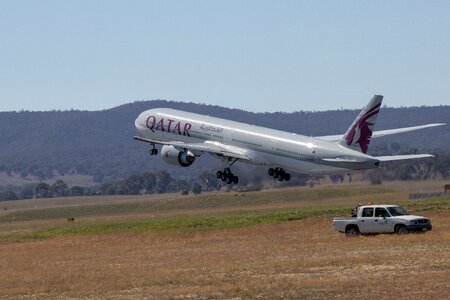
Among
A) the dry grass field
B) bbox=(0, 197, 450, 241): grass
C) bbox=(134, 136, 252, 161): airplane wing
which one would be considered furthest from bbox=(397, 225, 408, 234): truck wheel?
bbox=(134, 136, 252, 161): airplane wing

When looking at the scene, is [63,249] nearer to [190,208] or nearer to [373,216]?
[373,216]

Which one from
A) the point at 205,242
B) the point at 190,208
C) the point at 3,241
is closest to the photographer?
the point at 205,242

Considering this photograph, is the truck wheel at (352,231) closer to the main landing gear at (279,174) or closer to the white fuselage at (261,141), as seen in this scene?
the white fuselage at (261,141)

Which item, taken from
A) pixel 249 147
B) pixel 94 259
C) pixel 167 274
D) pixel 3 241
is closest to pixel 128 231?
pixel 3 241

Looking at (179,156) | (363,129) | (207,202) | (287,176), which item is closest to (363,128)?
(363,129)

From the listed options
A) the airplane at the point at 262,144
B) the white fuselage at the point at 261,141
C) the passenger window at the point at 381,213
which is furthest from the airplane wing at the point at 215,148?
the passenger window at the point at 381,213

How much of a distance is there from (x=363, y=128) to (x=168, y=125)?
66.3ft

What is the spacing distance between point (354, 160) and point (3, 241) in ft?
86.7

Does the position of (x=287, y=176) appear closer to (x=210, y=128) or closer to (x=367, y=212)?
(x=210, y=128)

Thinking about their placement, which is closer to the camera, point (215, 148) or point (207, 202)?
point (215, 148)

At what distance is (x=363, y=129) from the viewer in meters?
85.9

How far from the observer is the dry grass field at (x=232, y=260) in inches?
1563

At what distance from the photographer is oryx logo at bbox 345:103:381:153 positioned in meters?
85.9

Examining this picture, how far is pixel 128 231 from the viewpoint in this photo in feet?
279
